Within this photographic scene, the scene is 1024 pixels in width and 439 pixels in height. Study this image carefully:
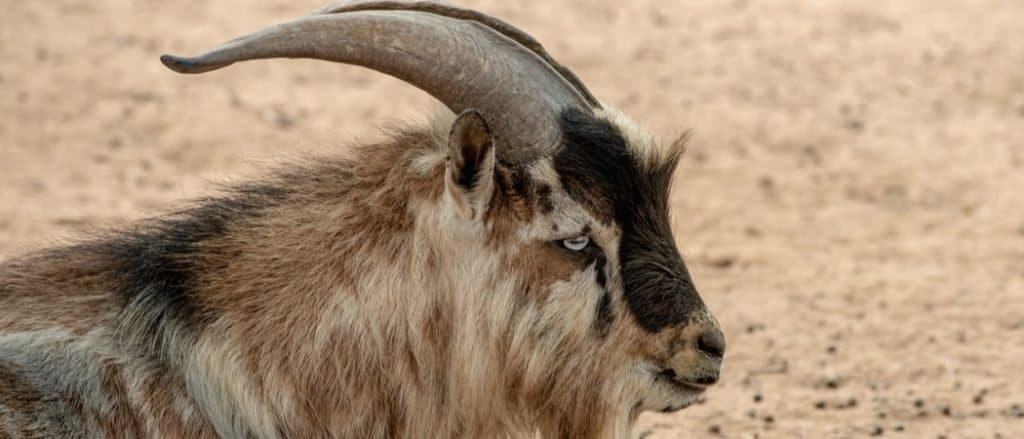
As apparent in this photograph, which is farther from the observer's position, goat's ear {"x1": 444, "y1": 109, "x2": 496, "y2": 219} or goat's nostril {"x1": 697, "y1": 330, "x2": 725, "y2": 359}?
goat's nostril {"x1": 697, "y1": 330, "x2": 725, "y2": 359}

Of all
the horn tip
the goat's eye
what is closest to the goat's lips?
the goat's eye

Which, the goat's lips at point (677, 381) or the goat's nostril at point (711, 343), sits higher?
the goat's nostril at point (711, 343)

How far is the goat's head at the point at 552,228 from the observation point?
5.58 metres

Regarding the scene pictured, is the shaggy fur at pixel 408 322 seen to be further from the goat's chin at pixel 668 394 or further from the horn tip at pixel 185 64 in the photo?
the horn tip at pixel 185 64

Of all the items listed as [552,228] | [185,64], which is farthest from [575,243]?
[185,64]

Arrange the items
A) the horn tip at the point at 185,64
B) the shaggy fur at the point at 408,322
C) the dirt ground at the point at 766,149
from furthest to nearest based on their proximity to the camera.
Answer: the dirt ground at the point at 766,149, the shaggy fur at the point at 408,322, the horn tip at the point at 185,64

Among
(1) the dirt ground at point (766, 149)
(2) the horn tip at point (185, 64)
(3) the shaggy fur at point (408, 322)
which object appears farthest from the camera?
(1) the dirt ground at point (766, 149)

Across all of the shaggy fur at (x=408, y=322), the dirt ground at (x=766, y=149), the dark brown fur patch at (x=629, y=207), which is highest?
the dirt ground at (x=766, y=149)

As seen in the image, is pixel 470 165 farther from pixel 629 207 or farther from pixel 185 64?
pixel 185 64

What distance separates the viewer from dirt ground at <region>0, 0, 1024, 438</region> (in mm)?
8570

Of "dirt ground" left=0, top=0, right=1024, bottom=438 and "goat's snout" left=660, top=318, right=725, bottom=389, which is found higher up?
"dirt ground" left=0, top=0, right=1024, bottom=438

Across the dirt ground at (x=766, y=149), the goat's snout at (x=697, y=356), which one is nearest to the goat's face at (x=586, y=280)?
the goat's snout at (x=697, y=356)

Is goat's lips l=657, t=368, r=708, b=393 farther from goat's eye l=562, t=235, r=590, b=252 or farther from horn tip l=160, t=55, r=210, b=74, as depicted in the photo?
horn tip l=160, t=55, r=210, b=74

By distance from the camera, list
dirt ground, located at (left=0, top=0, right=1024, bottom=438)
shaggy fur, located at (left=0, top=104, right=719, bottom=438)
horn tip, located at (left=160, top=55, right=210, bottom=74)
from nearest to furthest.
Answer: horn tip, located at (left=160, top=55, right=210, bottom=74) < shaggy fur, located at (left=0, top=104, right=719, bottom=438) < dirt ground, located at (left=0, top=0, right=1024, bottom=438)
